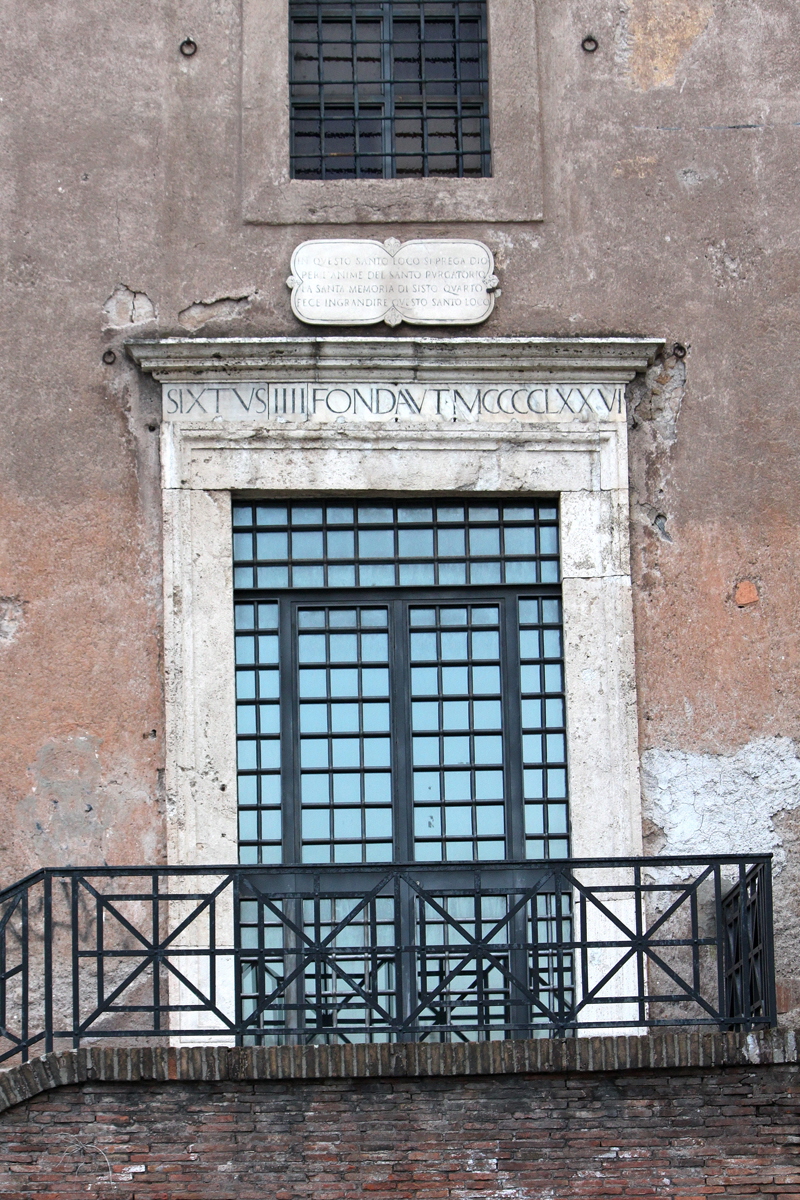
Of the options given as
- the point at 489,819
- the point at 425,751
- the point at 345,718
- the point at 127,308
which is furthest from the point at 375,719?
the point at 127,308

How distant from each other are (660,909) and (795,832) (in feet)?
2.56

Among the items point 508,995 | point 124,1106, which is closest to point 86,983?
point 124,1106

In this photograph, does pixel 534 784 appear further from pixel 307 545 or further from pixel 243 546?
pixel 243 546

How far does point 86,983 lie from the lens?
9859mm

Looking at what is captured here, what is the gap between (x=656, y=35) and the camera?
1100cm

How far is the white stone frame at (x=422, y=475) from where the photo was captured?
10.2 m

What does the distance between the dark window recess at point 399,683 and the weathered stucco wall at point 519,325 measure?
0.50 metres

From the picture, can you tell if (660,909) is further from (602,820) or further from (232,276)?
(232,276)

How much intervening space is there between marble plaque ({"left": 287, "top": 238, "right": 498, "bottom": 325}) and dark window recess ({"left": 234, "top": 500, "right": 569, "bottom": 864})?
0.97 m

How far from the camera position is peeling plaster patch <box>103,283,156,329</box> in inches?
417

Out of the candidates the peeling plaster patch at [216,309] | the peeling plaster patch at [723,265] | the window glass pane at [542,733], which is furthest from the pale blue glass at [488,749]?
the peeling plaster patch at [723,265]

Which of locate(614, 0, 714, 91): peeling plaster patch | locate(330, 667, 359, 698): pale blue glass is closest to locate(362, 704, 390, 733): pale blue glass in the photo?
locate(330, 667, 359, 698): pale blue glass

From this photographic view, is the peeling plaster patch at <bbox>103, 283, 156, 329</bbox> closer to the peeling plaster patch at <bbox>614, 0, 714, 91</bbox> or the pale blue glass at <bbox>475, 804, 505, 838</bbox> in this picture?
the peeling plaster patch at <bbox>614, 0, 714, 91</bbox>

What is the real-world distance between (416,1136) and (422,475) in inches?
134
